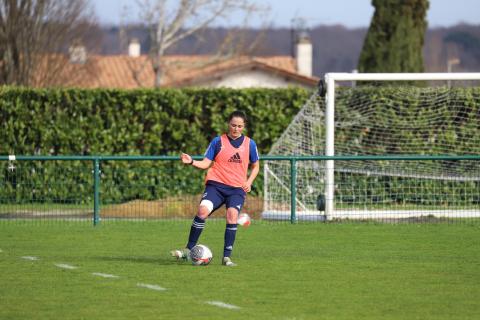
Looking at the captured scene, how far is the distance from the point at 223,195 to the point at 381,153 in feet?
39.9

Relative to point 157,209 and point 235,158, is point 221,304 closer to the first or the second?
point 235,158

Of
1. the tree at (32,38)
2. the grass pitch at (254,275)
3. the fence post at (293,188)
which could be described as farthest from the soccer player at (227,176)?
the tree at (32,38)

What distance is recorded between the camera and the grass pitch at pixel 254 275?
10695 millimetres

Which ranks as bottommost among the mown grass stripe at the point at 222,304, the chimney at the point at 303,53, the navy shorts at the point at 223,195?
the mown grass stripe at the point at 222,304

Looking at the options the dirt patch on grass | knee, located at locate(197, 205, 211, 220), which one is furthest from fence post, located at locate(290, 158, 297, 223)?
knee, located at locate(197, 205, 211, 220)

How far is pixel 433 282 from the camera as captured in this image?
12664 millimetres

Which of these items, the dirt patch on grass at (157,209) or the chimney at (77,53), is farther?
the chimney at (77,53)

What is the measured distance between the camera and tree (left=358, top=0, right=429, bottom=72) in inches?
1212

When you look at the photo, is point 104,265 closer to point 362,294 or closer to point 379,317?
point 362,294

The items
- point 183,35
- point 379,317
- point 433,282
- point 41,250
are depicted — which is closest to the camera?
point 379,317

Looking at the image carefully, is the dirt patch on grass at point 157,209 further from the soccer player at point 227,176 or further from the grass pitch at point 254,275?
the soccer player at point 227,176

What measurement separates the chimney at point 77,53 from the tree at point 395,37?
63.4 feet

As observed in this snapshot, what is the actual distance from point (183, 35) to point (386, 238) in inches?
1384

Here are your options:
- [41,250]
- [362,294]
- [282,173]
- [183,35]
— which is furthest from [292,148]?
[183,35]
